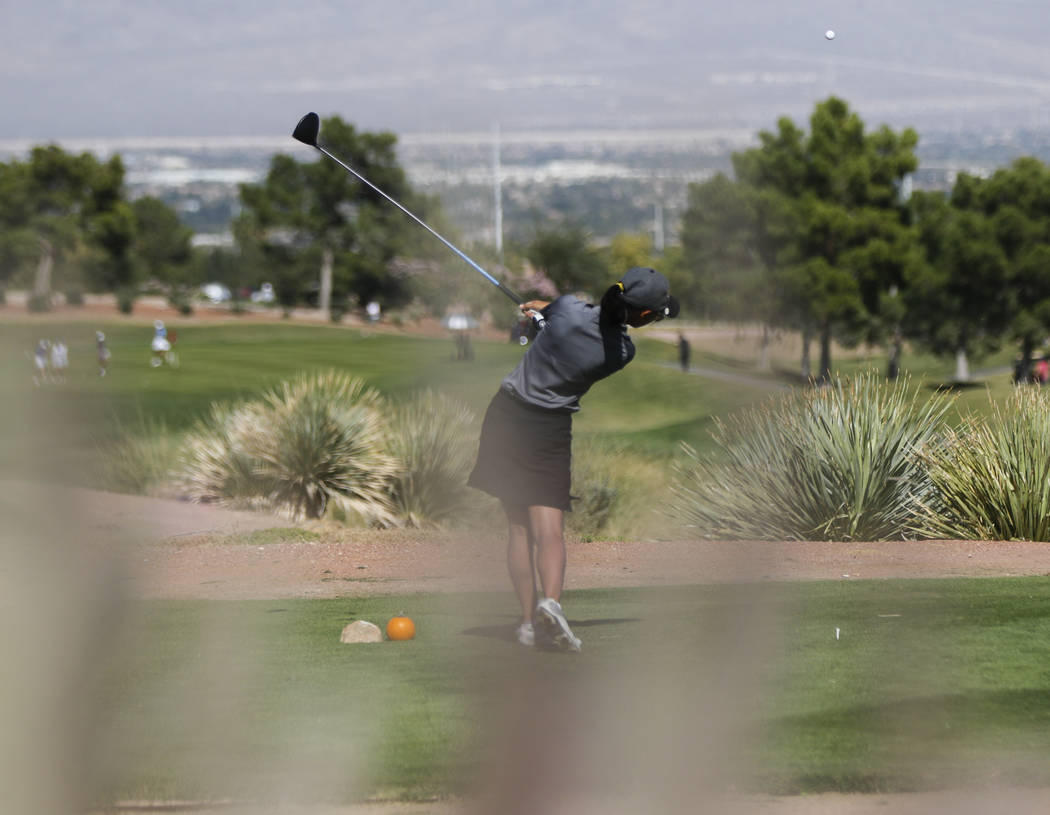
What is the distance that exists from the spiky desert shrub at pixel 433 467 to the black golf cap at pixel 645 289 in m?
8.25

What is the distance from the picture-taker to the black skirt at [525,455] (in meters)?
6.16

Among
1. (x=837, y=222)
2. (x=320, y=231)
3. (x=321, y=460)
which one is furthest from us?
(x=320, y=231)

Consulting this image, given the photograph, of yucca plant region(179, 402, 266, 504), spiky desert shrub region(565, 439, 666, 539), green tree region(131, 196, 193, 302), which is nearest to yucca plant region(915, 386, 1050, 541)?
spiky desert shrub region(565, 439, 666, 539)

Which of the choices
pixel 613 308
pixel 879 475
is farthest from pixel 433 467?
pixel 613 308

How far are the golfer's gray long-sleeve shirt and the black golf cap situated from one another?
0.15 metres

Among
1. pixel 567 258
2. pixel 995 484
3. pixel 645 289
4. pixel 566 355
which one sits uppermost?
pixel 645 289

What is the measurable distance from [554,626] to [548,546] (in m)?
0.37

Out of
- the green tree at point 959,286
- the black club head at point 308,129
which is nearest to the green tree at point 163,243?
the green tree at point 959,286

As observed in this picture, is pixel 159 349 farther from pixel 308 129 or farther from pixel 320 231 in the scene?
pixel 320 231

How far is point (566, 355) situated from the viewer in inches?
237

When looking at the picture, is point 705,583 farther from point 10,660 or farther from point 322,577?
point 10,660

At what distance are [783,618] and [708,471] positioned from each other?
5.06 m

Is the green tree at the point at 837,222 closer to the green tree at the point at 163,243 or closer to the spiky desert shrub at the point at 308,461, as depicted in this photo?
the spiky desert shrub at the point at 308,461

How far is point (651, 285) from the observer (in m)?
5.99
